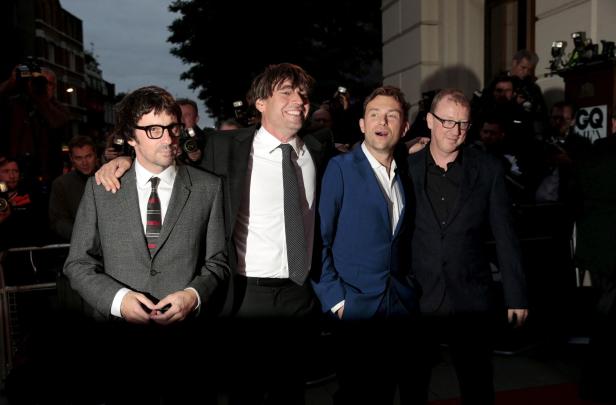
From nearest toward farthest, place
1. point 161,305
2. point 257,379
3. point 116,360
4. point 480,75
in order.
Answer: point 161,305 < point 116,360 < point 257,379 < point 480,75

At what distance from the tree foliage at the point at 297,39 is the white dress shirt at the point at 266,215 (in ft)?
59.0

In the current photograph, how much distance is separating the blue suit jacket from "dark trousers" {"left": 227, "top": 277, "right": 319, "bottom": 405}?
20 cm

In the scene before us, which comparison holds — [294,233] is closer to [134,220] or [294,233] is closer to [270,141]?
[270,141]

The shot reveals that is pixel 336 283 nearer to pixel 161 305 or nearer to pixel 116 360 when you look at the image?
pixel 161 305

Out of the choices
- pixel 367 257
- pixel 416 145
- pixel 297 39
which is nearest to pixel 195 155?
pixel 367 257

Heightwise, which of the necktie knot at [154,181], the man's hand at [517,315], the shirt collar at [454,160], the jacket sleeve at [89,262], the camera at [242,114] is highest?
the camera at [242,114]

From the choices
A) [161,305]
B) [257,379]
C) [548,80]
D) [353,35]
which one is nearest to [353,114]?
[548,80]

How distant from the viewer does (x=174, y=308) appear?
2.75 meters

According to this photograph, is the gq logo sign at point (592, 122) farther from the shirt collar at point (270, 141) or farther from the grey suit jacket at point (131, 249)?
the grey suit jacket at point (131, 249)

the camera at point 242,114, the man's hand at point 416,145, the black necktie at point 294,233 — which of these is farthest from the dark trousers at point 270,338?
the camera at point 242,114

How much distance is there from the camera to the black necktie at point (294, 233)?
3184 millimetres

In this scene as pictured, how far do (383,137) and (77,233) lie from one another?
1.63 metres

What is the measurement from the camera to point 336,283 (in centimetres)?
316

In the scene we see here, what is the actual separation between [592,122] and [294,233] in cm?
444
